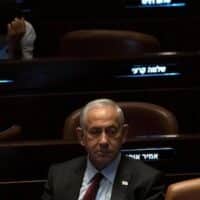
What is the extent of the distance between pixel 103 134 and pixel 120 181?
22 cm

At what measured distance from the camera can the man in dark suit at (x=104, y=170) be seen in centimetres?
274

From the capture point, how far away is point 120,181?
9.16ft

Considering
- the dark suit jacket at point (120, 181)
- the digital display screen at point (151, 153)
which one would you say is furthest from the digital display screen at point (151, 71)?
the dark suit jacket at point (120, 181)

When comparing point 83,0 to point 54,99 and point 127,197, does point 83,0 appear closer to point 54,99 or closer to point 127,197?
point 54,99

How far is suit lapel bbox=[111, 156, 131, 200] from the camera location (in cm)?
275

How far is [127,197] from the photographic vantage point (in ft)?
9.00

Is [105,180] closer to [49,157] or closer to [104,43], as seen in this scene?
[49,157]

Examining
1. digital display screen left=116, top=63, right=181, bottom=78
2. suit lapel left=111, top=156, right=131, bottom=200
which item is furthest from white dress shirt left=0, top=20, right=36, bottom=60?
suit lapel left=111, top=156, right=131, bottom=200

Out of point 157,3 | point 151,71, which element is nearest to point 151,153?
point 151,71

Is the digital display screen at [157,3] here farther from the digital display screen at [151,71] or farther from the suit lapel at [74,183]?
the suit lapel at [74,183]

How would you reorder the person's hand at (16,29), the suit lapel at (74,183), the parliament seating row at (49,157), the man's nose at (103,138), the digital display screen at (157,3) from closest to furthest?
the man's nose at (103,138) < the suit lapel at (74,183) < the parliament seating row at (49,157) < the person's hand at (16,29) < the digital display screen at (157,3)

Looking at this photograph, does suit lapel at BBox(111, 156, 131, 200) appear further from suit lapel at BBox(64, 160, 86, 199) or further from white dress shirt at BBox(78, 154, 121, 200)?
suit lapel at BBox(64, 160, 86, 199)

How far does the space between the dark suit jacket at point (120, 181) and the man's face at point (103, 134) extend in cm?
9

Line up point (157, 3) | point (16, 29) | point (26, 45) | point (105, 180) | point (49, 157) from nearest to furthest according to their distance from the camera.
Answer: point (105, 180) → point (49, 157) → point (16, 29) → point (26, 45) → point (157, 3)
